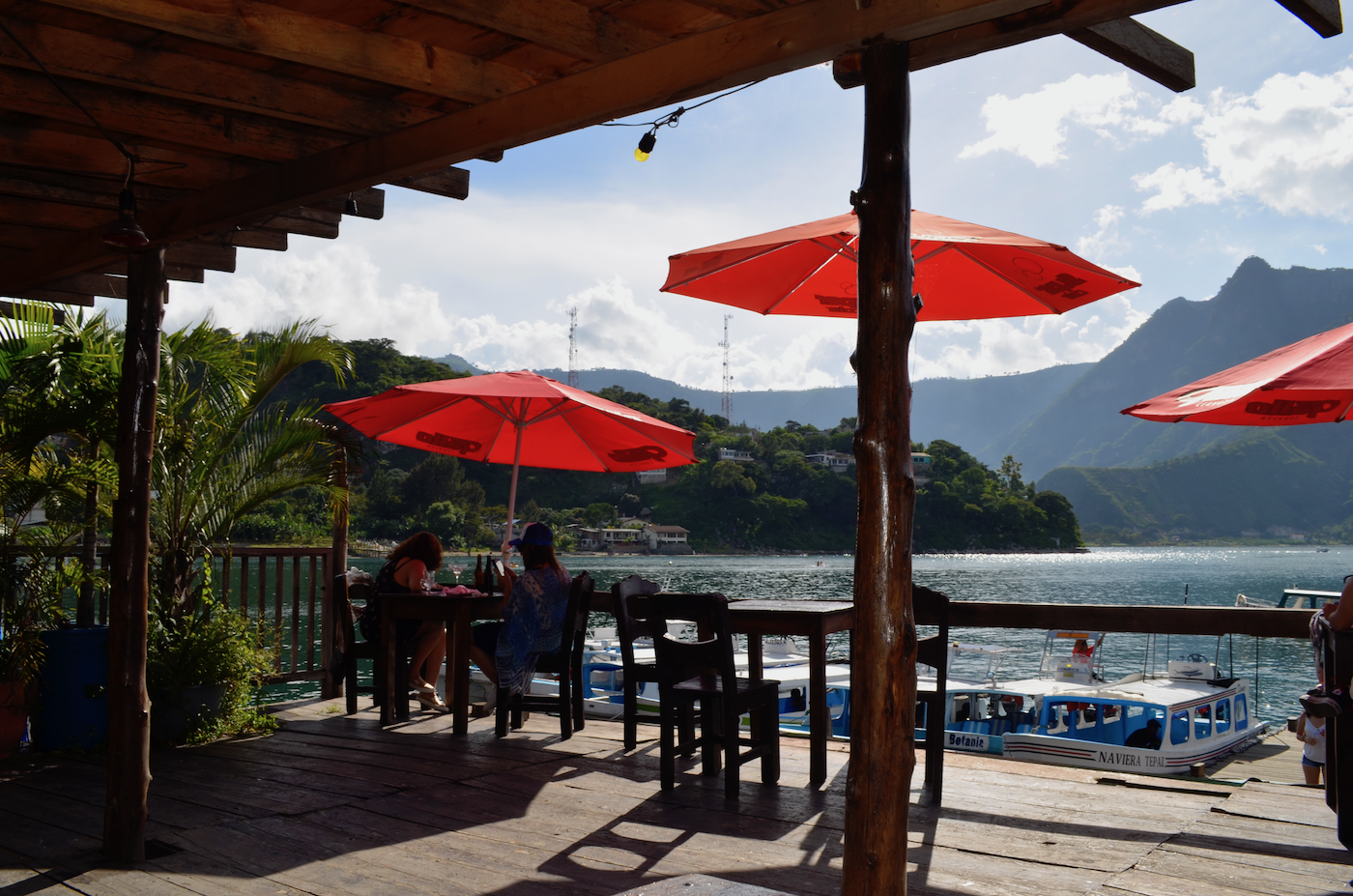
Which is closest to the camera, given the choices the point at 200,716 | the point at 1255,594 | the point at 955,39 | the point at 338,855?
the point at 955,39

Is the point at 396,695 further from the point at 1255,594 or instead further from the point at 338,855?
the point at 1255,594

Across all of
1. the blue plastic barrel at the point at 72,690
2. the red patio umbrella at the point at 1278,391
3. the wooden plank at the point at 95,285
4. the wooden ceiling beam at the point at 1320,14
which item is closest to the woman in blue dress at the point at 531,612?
the blue plastic barrel at the point at 72,690

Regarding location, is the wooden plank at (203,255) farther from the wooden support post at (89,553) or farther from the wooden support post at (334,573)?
the wooden support post at (334,573)

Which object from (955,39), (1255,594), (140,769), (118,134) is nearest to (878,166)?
(955,39)

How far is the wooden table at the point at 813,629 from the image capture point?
4.00 m

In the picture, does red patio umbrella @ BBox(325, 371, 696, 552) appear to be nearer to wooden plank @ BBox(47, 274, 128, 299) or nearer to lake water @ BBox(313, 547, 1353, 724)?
wooden plank @ BBox(47, 274, 128, 299)

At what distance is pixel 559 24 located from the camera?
2.72 meters

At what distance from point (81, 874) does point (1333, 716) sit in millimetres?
4033

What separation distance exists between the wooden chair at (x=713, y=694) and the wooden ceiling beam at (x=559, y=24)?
7.15 feet

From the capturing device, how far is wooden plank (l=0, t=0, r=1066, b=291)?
2381 millimetres

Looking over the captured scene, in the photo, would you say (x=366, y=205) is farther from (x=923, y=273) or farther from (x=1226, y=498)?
(x=1226, y=498)

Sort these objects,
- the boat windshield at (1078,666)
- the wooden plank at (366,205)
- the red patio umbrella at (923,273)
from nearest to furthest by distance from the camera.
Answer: the red patio umbrella at (923,273), the wooden plank at (366,205), the boat windshield at (1078,666)

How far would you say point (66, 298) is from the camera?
4.98 m

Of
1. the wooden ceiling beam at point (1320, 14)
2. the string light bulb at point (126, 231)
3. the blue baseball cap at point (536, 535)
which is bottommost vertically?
the blue baseball cap at point (536, 535)
